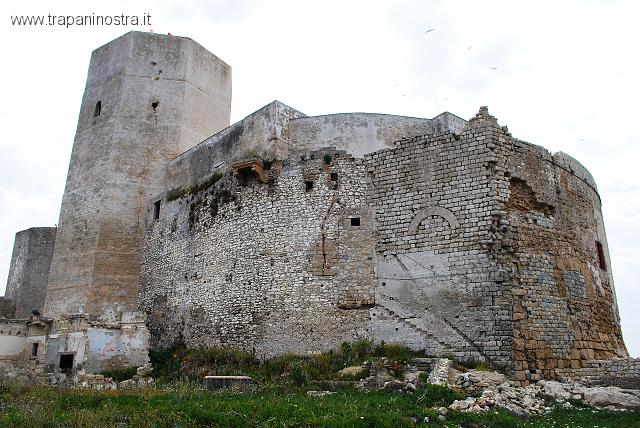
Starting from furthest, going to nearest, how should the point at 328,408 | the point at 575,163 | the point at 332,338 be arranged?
the point at 575,163
the point at 332,338
the point at 328,408

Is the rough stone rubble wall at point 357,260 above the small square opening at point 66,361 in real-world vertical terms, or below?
above

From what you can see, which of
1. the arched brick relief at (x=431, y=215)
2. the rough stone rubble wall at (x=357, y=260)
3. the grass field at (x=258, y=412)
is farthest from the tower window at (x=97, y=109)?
the arched brick relief at (x=431, y=215)

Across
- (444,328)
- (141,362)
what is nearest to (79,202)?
(141,362)

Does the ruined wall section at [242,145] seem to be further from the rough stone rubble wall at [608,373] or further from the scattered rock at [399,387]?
the rough stone rubble wall at [608,373]

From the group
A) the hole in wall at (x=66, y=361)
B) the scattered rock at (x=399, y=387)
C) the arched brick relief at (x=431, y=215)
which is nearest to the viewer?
the scattered rock at (x=399, y=387)

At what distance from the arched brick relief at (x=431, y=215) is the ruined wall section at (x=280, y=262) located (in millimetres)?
1126

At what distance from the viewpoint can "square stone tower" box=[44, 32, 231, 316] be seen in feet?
64.6

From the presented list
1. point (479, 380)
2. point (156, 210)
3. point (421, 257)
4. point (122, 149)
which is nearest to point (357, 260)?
point (421, 257)

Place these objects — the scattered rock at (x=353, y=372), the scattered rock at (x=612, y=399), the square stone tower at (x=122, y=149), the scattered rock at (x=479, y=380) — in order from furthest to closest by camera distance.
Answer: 1. the square stone tower at (x=122, y=149)
2. the scattered rock at (x=353, y=372)
3. the scattered rock at (x=479, y=380)
4. the scattered rock at (x=612, y=399)

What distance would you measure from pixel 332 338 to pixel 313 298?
116 cm

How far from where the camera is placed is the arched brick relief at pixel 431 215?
13312 millimetres

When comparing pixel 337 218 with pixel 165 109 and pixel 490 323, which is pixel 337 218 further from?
pixel 165 109

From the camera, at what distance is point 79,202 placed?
20844 millimetres

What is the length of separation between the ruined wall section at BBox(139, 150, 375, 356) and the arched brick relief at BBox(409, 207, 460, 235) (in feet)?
3.69
